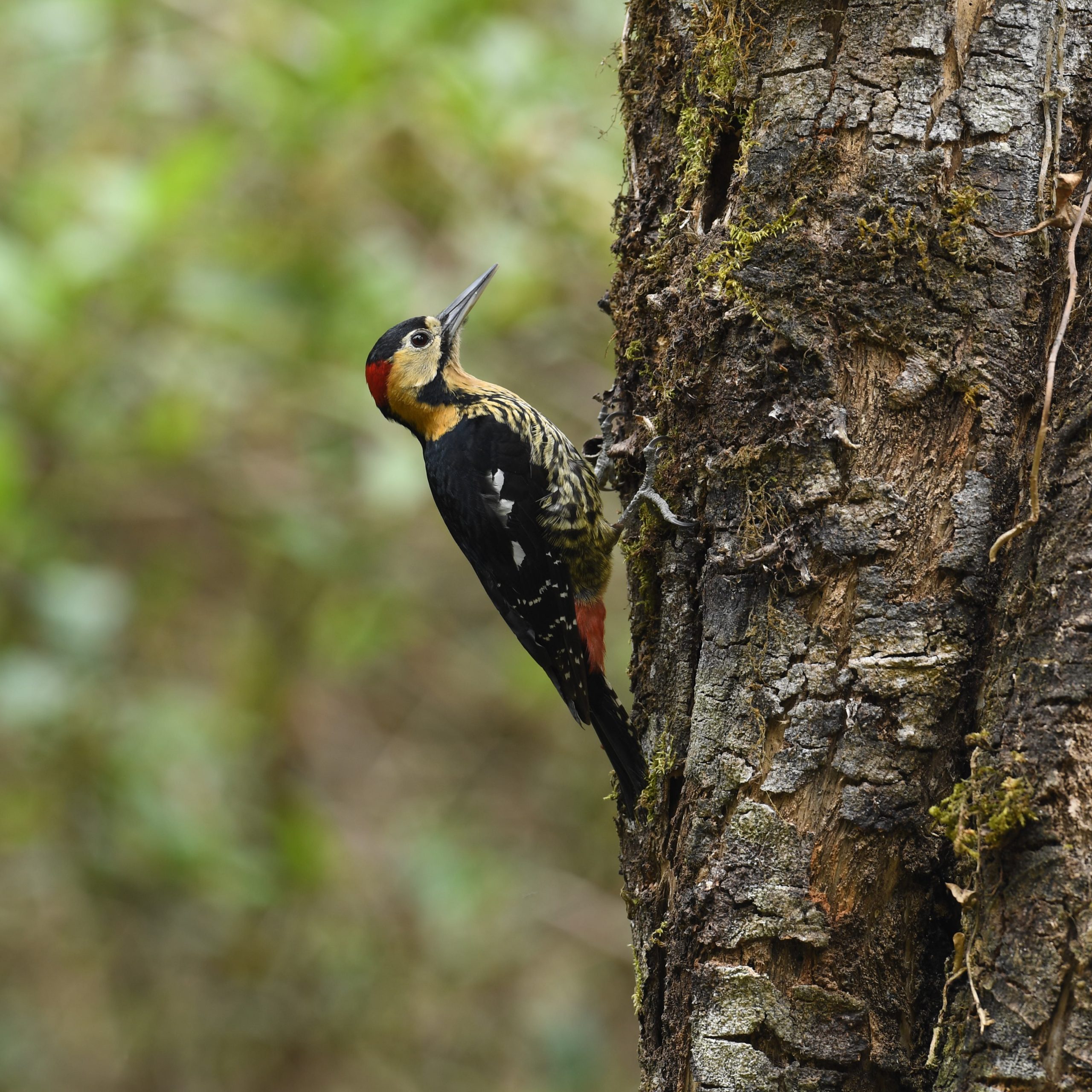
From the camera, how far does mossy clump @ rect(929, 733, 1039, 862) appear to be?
1602mm

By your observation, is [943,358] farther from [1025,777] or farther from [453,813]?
[453,813]

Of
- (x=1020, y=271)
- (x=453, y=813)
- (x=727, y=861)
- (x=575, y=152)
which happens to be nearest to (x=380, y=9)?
(x=575, y=152)

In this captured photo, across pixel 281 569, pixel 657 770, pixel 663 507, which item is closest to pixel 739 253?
pixel 663 507

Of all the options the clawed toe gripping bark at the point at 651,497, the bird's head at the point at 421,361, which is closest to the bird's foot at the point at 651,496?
the clawed toe gripping bark at the point at 651,497

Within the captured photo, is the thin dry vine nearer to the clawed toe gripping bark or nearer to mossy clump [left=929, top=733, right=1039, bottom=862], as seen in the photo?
mossy clump [left=929, top=733, right=1039, bottom=862]

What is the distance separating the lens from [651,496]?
227 centimetres

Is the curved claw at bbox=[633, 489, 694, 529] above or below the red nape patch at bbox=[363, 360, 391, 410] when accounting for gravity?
below

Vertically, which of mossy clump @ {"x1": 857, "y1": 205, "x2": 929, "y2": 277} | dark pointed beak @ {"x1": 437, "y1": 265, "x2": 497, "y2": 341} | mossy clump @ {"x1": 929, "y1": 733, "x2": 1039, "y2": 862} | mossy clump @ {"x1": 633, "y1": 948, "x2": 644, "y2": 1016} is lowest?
mossy clump @ {"x1": 633, "y1": 948, "x2": 644, "y2": 1016}

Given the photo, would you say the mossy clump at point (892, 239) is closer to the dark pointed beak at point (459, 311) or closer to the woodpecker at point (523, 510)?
the woodpecker at point (523, 510)

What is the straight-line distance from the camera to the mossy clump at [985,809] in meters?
1.60

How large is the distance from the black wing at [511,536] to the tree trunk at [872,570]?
3.71ft

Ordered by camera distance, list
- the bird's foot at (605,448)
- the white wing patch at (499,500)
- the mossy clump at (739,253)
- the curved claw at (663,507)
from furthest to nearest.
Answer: the white wing patch at (499,500) → the bird's foot at (605,448) → the curved claw at (663,507) → the mossy clump at (739,253)

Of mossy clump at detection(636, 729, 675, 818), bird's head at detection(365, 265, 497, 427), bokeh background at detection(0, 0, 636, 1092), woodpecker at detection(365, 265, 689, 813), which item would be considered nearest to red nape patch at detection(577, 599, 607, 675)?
woodpecker at detection(365, 265, 689, 813)

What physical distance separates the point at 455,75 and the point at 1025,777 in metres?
2.76
